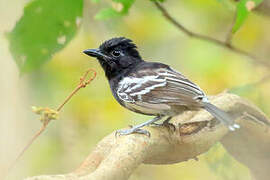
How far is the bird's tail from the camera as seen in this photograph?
10.2 feet

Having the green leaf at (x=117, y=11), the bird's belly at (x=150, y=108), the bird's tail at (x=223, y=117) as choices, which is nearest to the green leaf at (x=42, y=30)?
the green leaf at (x=117, y=11)

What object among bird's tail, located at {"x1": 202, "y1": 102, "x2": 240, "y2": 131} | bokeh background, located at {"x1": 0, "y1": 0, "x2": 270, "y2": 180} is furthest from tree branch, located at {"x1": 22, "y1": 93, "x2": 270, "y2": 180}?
bokeh background, located at {"x1": 0, "y1": 0, "x2": 270, "y2": 180}

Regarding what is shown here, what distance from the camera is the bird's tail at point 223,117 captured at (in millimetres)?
3117

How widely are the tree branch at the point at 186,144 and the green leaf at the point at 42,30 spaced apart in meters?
0.63

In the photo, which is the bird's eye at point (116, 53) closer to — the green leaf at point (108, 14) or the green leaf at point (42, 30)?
the green leaf at point (108, 14)

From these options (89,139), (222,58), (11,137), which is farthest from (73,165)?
(222,58)

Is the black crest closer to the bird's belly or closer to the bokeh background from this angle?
the bird's belly

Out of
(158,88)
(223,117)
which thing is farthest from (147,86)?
(223,117)

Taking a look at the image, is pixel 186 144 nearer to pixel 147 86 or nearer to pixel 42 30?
pixel 147 86

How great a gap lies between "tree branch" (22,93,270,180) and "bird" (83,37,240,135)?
0.36 ft

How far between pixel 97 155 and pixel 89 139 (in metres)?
3.62

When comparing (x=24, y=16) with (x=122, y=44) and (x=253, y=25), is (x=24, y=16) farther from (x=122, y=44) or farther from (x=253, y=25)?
(x=253, y=25)

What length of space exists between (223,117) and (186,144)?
0.90 feet

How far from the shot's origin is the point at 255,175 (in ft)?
11.2
